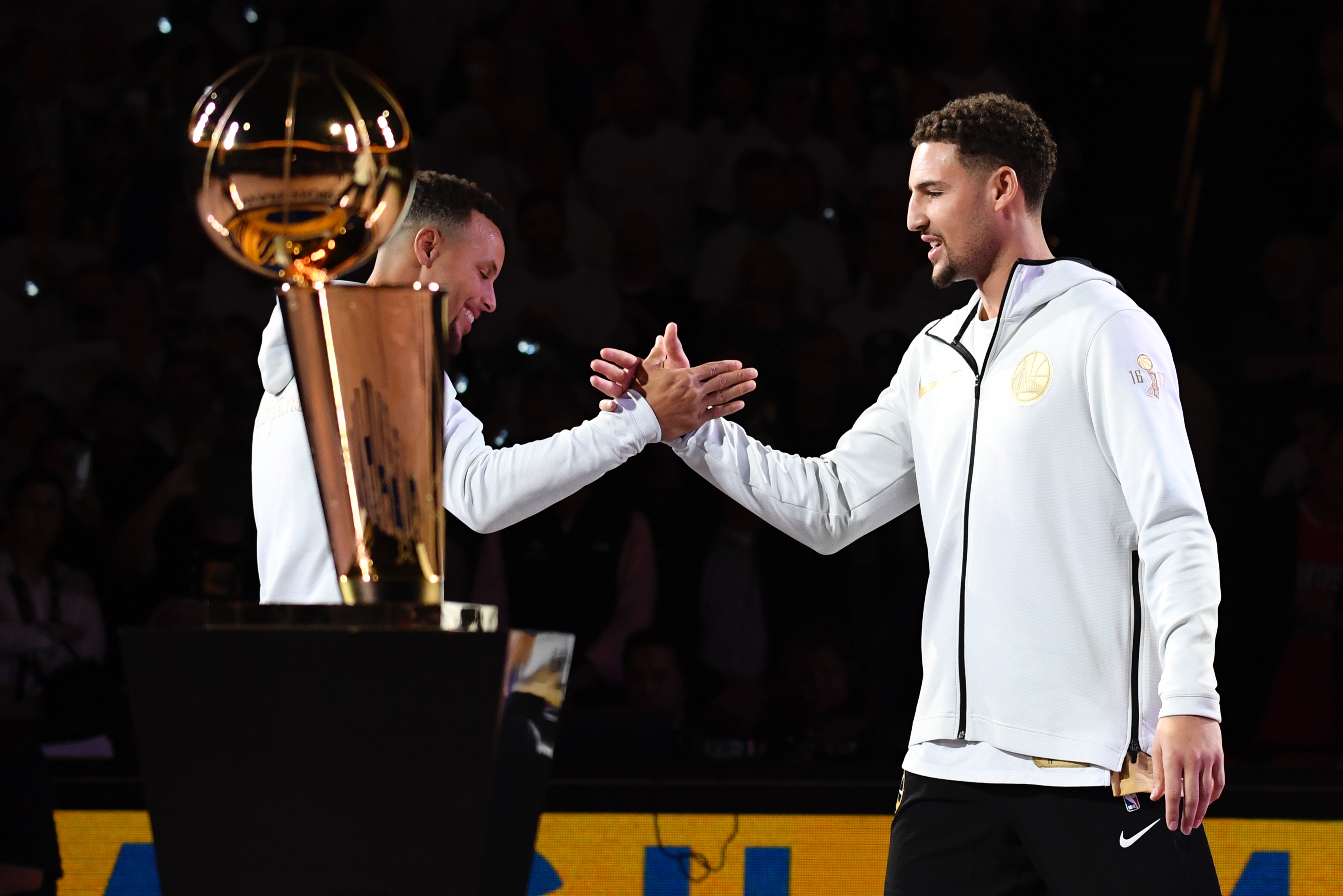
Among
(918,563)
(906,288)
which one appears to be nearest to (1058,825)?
(918,563)

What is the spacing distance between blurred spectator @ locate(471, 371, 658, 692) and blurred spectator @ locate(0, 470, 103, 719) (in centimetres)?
128

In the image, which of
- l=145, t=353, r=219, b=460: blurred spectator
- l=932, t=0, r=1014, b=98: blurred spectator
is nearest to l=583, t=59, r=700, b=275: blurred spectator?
l=932, t=0, r=1014, b=98: blurred spectator

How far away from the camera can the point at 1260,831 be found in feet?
11.8

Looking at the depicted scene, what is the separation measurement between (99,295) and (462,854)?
506 cm

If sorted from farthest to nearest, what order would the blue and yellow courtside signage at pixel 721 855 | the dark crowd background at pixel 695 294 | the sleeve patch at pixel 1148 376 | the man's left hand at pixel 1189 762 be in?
1. the dark crowd background at pixel 695 294
2. the blue and yellow courtside signage at pixel 721 855
3. the sleeve patch at pixel 1148 376
4. the man's left hand at pixel 1189 762

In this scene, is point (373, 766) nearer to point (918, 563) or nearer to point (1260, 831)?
point (1260, 831)

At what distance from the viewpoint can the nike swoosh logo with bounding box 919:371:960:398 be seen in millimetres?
2742

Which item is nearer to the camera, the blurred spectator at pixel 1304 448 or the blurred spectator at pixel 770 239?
the blurred spectator at pixel 1304 448

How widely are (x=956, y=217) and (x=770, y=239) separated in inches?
123

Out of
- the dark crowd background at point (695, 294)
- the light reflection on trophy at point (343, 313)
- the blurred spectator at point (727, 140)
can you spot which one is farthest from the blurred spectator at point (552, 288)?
the light reflection on trophy at point (343, 313)

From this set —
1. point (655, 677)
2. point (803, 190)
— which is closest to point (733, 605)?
point (655, 677)

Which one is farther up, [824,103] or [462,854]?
[824,103]

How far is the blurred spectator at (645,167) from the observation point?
6.27 metres

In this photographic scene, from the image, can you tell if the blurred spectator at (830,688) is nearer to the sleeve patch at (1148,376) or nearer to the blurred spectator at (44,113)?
the sleeve patch at (1148,376)
